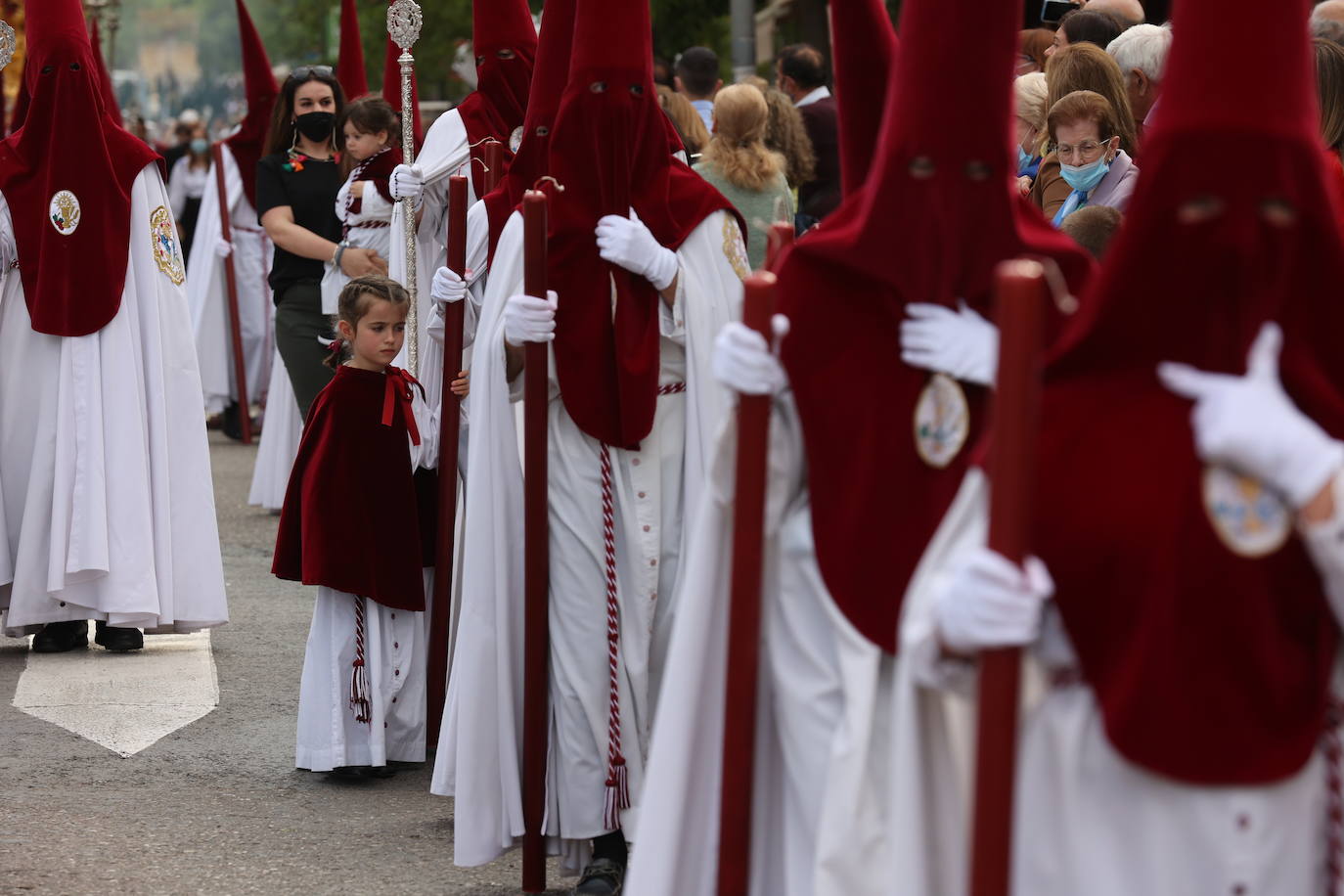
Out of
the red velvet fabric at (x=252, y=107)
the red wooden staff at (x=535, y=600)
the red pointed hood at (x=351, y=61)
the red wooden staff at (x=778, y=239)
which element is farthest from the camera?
the red velvet fabric at (x=252, y=107)

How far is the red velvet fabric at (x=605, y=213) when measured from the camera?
5168 millimetres

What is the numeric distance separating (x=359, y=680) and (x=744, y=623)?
2.80m

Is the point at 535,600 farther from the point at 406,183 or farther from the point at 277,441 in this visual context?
the point at 277,441

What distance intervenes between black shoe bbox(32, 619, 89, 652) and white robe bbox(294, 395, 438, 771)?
205 cm

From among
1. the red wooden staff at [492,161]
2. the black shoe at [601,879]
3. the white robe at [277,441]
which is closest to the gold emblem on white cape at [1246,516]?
the black shoe at [601,879]

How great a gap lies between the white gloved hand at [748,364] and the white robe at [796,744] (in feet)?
0.53

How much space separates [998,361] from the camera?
2764 millimetres

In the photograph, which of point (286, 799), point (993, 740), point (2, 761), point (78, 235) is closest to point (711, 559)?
point (993, 740)

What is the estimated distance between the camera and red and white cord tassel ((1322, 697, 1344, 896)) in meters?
3.05

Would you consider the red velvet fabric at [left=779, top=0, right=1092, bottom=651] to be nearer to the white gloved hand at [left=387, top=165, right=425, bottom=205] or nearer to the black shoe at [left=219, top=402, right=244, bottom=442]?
the white gloved hand at [left=387, top=165, right=425, bottom=205]

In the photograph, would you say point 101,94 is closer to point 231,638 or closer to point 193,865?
point 231,638

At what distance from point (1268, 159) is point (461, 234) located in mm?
3519

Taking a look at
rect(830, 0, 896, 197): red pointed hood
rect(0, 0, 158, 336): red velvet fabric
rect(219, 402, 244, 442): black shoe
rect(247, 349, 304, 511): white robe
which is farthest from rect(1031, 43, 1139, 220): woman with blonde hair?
rect(219, 402, 244, 442): black shoe

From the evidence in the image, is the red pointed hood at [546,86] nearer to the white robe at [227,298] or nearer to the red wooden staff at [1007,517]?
the red wooden staff at [1007,517]
